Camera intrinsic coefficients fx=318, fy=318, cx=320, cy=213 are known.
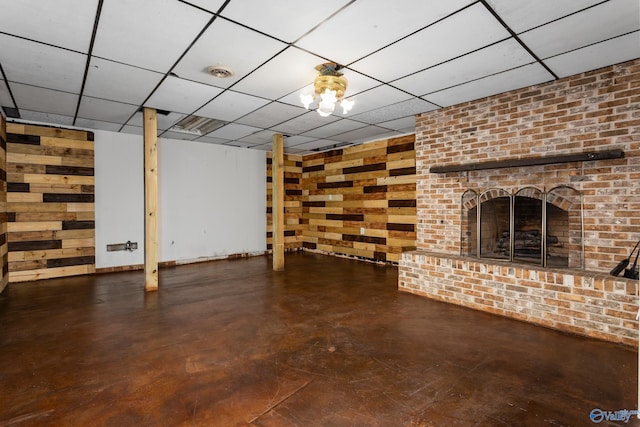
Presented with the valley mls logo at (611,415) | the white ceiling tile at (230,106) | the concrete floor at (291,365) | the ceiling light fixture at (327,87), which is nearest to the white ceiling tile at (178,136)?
the white ceiling tile at (230,106)

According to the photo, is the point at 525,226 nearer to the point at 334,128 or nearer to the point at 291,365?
the point at 334,128

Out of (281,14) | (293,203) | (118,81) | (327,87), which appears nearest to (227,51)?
(281,14)

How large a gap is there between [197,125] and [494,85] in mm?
4526

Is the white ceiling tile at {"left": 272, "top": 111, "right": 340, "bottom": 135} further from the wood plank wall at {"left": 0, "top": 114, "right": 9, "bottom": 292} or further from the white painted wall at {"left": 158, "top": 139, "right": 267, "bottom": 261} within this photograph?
the wood plank wall at {"left": 0, "top": 114, "right": 9, "bottom": 292}

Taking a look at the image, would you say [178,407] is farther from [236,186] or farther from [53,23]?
[236,186]

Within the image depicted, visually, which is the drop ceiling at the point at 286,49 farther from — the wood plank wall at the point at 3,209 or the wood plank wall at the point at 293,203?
the wood plank wall at the point at 293,203

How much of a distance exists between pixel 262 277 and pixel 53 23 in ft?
13.1

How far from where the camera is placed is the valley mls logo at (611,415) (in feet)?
5.96

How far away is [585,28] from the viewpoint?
2.47 meters

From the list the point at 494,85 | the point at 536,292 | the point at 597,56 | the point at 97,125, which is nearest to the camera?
the point at 597,56

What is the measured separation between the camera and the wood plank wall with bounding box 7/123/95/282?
4969 millimetres

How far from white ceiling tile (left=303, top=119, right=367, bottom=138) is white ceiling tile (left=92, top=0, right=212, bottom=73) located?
2.80 metres

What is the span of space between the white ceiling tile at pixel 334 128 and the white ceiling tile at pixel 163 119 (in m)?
→ 2.21

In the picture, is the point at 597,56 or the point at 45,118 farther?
the point at 45,118
